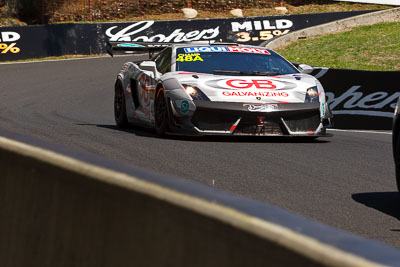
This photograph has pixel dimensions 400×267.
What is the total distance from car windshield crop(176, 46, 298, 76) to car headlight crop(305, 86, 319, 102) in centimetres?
74

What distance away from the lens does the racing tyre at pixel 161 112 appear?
11137mm

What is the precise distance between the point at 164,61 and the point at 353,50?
60.5ft

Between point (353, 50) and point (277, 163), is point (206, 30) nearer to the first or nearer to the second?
point (353, 50)

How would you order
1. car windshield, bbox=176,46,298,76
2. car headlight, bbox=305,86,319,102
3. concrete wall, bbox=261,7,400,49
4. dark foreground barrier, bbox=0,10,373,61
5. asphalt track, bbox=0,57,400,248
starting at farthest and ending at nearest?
concrete wall, bbox=261,7,400,49
dark foreground barrier, bbox=0,10,373,61
car windshield, bbox=176,46,298,76
car headlight, bbox=305,86,319,102
asphalt track, bbox=0,57,400,248

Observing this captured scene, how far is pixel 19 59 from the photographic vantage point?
Answer: 31.7 meters

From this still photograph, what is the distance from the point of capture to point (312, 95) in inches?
440

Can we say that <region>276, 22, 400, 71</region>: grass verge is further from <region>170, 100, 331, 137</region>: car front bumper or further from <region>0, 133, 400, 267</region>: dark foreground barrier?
<region>0, 133, 400, 267</region>: dark foreground barrier

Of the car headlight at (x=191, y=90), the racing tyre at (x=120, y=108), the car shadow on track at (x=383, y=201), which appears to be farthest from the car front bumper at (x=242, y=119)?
the car shadow on track at (x=383, y=201)

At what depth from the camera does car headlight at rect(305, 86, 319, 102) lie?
1109 centimetres

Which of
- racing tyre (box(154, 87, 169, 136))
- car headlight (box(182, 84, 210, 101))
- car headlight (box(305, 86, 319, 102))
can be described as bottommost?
racing tyre (box(154, 87, 169, 136))

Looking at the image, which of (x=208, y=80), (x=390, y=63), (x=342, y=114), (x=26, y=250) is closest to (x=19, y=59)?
(x=390, y=63)

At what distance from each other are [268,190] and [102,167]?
15.1ft

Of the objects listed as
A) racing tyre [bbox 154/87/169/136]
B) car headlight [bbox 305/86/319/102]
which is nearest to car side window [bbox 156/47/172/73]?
racing tyre [bbox 154/87/169/136]

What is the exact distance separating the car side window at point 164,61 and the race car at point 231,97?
0.09 ft
